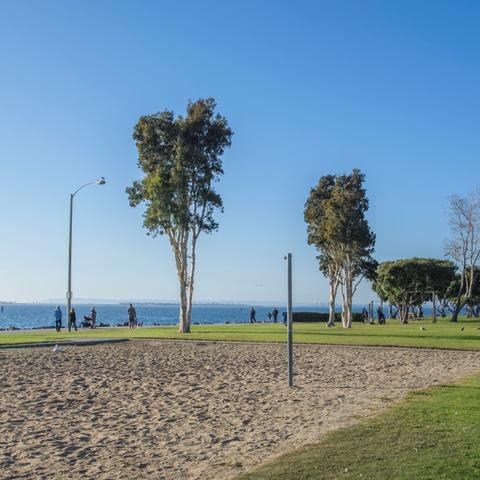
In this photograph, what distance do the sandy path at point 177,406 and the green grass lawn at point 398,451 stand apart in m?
0.57

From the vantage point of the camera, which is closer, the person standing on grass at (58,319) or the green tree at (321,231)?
the person standing on grass at (58,319)

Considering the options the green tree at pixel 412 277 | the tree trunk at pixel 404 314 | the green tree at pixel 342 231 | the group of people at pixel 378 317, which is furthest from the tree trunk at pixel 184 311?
the green tree at pixel 412 277

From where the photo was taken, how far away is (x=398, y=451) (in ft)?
26.8

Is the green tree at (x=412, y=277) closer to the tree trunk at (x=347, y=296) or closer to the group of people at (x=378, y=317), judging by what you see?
the group of people at (x=378, y=317)

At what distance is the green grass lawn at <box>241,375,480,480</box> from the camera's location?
7.13 m

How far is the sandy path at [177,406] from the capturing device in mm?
8391

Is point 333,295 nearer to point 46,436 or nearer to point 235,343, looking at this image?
point 235,343

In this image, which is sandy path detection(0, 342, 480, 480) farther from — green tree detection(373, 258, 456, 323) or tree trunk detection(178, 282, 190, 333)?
green tree detection(373, 258, 456, 323)

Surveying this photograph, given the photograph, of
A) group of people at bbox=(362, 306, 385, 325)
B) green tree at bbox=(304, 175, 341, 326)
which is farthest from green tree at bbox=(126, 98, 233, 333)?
group of people at bbox=(362, 306, 385, 325)

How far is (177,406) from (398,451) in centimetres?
533

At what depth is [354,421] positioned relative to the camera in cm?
1073

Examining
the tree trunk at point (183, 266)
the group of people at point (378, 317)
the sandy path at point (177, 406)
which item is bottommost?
the sandy path at point (177, 406)

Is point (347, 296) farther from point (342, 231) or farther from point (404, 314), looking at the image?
point (404, 314)

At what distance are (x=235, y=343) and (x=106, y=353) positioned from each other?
25.8 ft
